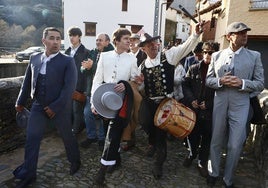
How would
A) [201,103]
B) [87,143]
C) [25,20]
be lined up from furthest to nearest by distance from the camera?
1. [25,20]
2. [87,143]
3. [201,103]

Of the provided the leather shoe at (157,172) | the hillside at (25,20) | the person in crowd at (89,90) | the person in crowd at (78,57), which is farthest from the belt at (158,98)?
the hillside at (25,20)

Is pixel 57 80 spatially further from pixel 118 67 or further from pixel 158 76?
pixel 158 76

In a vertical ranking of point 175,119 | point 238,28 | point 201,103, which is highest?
point 238,28

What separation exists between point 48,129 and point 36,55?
83.2 inches

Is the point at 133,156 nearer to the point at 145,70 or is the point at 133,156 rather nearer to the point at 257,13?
the point at 145,70

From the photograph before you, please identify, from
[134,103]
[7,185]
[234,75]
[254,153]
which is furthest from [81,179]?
[254,153]

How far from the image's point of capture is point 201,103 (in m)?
4.27

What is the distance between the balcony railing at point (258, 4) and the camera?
33.5 feet

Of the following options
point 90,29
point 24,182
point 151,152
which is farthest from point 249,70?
point 90,29

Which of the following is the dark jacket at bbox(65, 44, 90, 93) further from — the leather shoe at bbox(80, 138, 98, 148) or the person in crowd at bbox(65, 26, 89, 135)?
the leather shoe at bbox(80, 138, 98, 148)

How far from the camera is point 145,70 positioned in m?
4.01

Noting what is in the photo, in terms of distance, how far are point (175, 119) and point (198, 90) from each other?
893 mm

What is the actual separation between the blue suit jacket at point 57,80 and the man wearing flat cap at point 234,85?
1.85 m

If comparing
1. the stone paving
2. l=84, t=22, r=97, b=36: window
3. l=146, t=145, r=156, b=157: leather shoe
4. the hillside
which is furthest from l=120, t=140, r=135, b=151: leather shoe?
the hillside
